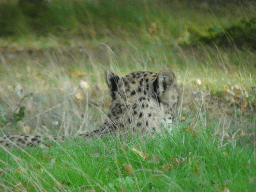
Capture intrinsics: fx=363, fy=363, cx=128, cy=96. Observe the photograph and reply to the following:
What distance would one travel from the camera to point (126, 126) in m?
4.81

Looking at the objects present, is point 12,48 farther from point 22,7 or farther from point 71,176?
point 71,176

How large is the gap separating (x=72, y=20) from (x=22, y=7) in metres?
3.72

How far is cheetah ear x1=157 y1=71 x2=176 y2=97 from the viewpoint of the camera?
4812 mm

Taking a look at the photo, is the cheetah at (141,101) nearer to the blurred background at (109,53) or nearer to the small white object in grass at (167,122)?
the small white object in grass at (167,122)

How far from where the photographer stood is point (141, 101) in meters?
4.89

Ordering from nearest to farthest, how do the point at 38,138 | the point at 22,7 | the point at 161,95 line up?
1. the point at 161,95
2. the point at 38,138
3. the point at 22,7

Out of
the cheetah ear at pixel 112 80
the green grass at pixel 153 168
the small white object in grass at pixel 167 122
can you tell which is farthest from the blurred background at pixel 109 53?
the green grass at pixel 153 168

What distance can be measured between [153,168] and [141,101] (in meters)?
1.31

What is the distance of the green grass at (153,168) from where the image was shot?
3.34 meters

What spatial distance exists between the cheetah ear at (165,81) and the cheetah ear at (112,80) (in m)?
0.60

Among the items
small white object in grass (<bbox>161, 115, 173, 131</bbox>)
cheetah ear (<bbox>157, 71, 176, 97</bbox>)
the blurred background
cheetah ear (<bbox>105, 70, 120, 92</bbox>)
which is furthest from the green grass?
the blurred background

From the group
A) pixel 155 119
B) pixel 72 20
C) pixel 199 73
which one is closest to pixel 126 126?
pixel 155 119

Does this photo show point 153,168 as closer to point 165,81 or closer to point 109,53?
point 165,81

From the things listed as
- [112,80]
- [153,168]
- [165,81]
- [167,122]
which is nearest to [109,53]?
[112,80]
